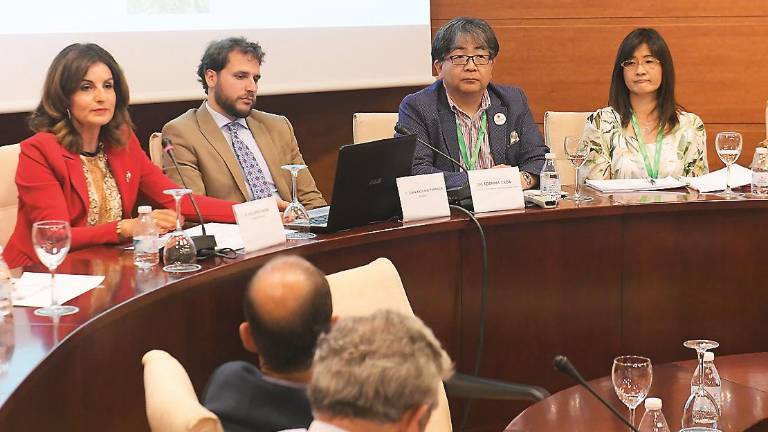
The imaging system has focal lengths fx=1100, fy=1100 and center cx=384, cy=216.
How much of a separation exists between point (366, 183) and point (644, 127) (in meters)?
1.63

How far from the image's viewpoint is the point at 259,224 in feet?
9.30

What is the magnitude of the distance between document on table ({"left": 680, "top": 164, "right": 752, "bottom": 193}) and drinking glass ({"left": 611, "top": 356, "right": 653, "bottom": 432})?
1727 mm

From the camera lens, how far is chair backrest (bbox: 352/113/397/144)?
14.0 feet

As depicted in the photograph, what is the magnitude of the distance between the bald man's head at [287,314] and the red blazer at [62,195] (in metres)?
1.17

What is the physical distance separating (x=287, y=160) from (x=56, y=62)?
1.13m

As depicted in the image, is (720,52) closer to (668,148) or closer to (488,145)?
(668,148)

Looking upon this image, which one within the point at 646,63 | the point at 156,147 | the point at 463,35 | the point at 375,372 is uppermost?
the point at 463,35

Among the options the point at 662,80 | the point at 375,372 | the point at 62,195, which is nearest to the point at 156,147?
the point at 62,195

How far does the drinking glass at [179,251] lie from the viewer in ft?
8.66

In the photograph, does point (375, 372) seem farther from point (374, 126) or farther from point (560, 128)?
point (560, 128)

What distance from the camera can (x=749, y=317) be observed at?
362 centimetres

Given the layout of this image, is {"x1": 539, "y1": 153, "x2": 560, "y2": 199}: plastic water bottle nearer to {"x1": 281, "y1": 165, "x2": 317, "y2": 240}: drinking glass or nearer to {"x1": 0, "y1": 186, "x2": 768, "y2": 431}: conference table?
{"x1": 0, "y1": 186, "x2": 768, "y2": 431}: conference table

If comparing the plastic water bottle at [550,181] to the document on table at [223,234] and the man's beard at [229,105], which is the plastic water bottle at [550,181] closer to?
the document on table at [223,234]

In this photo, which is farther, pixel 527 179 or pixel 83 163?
pixel 527 179
